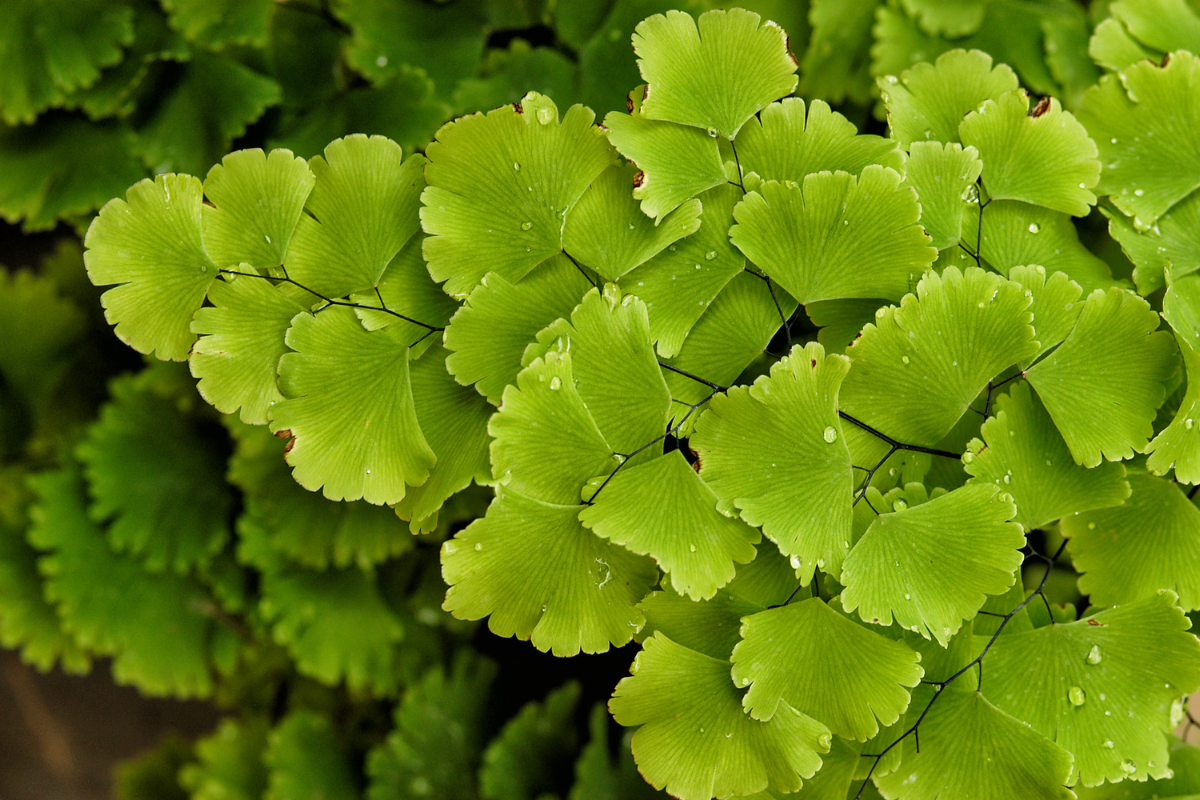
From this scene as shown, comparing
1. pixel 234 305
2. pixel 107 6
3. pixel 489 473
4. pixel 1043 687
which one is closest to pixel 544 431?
pixel 489 473

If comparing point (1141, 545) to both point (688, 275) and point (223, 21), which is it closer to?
point (688, 275)

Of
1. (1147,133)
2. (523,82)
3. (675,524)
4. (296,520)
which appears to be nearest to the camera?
(675,524)

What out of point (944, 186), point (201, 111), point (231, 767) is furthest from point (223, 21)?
point (231, 767)

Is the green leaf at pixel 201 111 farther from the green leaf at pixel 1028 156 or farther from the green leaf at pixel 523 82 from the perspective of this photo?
the green leaf at pixel 1028 156

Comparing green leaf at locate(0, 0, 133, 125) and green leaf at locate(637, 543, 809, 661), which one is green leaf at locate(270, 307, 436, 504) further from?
green leaf at locate(0, 0, 133, 125)

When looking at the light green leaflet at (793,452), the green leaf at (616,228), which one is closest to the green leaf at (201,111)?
the green leaf at (616,228)

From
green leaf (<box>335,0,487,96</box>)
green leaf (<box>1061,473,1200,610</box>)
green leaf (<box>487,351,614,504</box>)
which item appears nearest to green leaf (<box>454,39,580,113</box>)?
green leaf (<box>335,0,487,96</box>)
